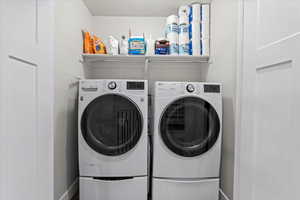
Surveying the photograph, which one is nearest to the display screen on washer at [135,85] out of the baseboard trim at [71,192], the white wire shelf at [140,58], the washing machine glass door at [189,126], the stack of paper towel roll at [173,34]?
the washing machine glass door at [189,126]

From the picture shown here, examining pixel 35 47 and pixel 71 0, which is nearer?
pixel 35 47

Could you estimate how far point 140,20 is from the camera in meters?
2.59

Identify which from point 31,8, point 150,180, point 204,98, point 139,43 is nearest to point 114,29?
point 139,43

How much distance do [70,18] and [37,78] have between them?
39.9 inches

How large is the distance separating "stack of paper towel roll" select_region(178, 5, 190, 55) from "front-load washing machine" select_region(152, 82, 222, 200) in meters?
0.59

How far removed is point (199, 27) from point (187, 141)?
4.10 feet

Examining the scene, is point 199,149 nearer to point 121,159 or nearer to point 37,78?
point 121,159

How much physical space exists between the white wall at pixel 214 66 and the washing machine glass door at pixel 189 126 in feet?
0.48

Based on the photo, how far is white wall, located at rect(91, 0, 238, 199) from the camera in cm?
167

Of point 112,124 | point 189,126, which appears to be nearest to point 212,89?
point 189,126

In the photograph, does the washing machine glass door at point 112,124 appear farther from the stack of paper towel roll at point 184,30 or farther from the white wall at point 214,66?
the stack of paper towel roll at point 184,30

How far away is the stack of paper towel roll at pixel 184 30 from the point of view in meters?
2.19

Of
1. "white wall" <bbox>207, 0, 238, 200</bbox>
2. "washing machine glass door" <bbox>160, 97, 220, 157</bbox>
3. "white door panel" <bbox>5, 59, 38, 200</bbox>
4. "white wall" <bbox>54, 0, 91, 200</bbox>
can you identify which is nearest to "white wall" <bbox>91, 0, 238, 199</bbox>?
"white wall" <bbox>207, 0, 238, 200</bbox>

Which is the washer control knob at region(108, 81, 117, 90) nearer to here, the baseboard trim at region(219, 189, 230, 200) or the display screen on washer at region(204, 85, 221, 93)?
the display screen on washer at region(204, 85, 221, 93)
